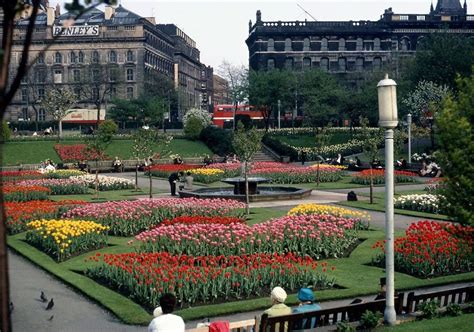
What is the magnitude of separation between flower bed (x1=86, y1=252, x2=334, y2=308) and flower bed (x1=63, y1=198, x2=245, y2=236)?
5929 mm

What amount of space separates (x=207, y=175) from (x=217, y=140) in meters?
24.0

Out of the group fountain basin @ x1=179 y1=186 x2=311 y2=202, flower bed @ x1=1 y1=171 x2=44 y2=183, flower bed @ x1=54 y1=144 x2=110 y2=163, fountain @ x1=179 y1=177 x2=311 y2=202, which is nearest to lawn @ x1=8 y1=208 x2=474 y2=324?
fountain basin @ x1=179 y1=186 x2=311 y2=202

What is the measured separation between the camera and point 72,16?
452 centimetres

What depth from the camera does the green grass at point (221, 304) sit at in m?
12.1

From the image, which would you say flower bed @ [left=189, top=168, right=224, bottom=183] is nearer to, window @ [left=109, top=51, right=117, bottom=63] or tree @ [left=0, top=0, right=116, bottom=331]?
tree @ [left=0, top=0, right=116, bottom=331]

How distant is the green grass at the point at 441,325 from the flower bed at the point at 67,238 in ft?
31.3

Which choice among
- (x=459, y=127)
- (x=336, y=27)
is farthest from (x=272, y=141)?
(x=459, y=127)

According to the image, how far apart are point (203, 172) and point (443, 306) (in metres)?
32.8

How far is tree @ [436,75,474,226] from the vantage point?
9.99m

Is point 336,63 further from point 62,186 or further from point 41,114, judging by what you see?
point 62,186

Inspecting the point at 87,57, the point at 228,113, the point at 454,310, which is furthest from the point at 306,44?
the point at 454,310

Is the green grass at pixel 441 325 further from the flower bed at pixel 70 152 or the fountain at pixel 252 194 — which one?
the flower bed at pixel 70 152

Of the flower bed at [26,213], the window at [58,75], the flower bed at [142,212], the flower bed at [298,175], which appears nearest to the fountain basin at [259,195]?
the flower bed at [142,212]

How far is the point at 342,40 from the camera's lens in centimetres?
10075
